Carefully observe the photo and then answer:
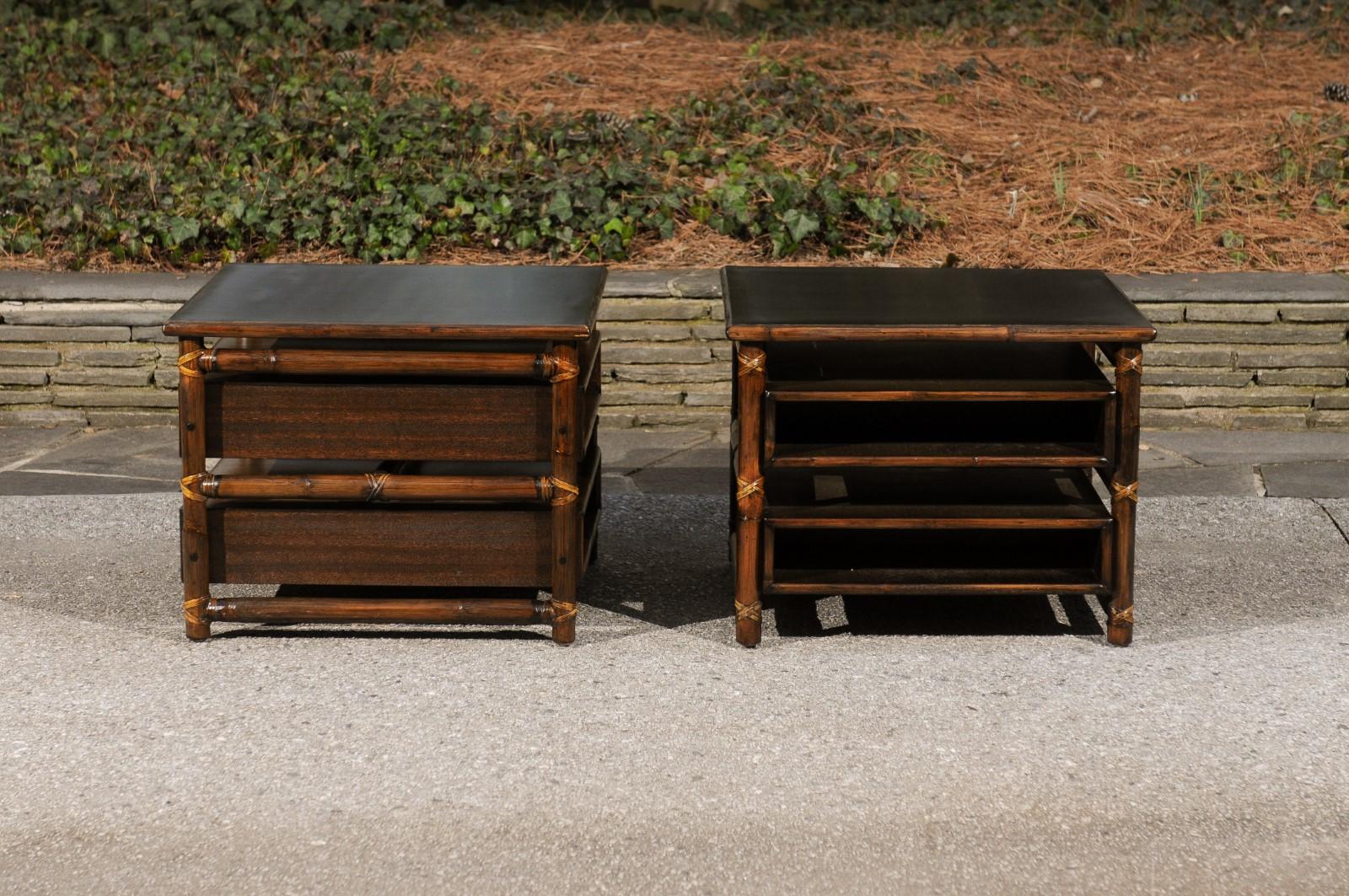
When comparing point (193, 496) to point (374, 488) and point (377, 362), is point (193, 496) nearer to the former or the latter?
point (374, 488)

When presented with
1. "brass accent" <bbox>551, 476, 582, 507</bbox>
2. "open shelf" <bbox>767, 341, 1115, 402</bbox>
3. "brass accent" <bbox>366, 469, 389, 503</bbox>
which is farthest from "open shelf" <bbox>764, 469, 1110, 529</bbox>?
"brass accent" <bbox>366, 469, 389, 503</bbox>

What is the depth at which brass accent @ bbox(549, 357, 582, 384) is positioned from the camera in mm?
3992

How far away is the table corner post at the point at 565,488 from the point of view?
4004 mm

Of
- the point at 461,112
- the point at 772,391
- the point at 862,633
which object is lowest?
the point at 862,633

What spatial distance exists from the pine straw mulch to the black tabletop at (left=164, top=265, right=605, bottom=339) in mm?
2396

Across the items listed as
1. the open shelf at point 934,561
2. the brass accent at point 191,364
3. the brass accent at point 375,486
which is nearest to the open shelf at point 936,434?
the open shelf at point 934,561

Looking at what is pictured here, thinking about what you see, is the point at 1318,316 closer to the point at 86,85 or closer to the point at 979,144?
the point at 979,144

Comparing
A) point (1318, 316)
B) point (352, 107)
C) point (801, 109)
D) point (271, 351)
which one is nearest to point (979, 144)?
point (801, 109)

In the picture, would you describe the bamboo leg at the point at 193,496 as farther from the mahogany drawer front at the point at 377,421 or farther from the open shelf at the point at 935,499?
the open shelf at the point at 935,499

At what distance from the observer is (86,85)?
8.48 metres

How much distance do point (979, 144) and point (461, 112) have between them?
2.54 meters

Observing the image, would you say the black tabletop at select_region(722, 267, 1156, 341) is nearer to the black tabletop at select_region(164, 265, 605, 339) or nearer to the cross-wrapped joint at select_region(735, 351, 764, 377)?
the cross-wrapped joint at select_region(735, 351, 764, 377)

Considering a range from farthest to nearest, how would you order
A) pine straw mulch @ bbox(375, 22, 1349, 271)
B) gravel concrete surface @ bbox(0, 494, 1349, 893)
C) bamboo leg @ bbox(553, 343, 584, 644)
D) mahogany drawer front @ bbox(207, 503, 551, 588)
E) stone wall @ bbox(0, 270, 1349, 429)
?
1. pine straw mulch @ bbox(375, 22, 1349, 271)
2. stone wall @ bbox(0, 270, 1349, 429)
3. mahogany drawer front @ bbox(207, 503, 551, 588)
4. bamboo leg @ bbox(553, 343, 584, 644)
5. gravel concrete surface @ bbox(0, 494, 1349, 893)

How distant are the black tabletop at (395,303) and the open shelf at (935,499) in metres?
0.75
